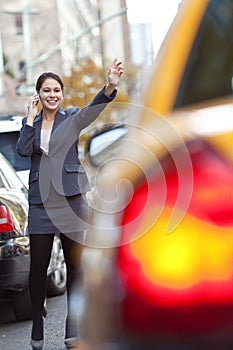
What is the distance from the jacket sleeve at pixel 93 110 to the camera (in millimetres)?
6008

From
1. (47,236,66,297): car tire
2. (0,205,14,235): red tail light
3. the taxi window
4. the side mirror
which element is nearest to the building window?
(47,236,66,297): car tire

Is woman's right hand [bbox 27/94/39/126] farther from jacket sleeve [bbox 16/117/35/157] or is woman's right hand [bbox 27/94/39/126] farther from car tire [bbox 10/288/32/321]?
car tire [bbox 10/288/32/321]

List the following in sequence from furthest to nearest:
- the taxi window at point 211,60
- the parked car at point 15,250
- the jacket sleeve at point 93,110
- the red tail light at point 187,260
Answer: the parked car at point 15,250 → the jacket sleeve at point 93,110 → the taxi window at point 211,60 → the red tail light at point 187,260

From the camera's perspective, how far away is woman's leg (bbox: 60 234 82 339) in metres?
6.26

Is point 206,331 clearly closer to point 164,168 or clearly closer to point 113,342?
point 113,342

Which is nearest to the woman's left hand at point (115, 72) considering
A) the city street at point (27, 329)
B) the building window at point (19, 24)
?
the city street at point (27, 329)

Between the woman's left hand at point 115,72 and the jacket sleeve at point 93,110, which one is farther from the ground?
the woman's left hand at point 115,72

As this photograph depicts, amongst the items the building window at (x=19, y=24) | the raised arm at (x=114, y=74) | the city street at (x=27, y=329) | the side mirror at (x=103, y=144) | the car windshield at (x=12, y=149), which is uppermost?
the building window at (x=19, y=24)

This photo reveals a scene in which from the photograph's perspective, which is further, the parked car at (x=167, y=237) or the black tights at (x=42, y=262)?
the black tights at (x=42, y=262)

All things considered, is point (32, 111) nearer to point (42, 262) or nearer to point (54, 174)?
point (54, 174)

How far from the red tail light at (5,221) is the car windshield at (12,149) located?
3.10 meters

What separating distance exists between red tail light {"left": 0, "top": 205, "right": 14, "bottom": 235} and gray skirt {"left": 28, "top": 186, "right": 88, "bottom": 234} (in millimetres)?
1423

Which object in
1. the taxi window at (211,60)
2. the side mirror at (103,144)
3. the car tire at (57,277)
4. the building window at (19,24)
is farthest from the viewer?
the building window at (19,24)

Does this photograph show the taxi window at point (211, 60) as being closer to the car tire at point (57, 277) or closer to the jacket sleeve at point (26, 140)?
the jacket sleeve at point (26, 140)
